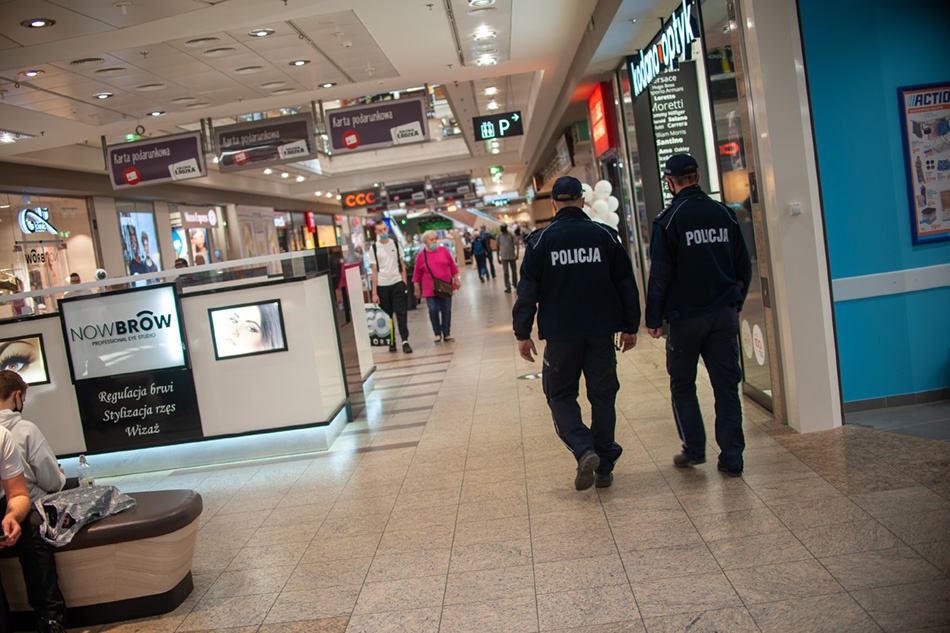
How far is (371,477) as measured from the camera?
5059 mm

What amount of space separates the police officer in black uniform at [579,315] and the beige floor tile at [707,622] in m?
1.35

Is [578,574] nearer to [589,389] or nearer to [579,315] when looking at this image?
[589,389]

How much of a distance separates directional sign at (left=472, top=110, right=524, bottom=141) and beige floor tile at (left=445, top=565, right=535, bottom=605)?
10.5m

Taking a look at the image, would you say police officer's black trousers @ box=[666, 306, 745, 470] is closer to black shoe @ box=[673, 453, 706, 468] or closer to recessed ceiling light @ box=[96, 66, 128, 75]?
black shoe @ box=[673, 453, 706, 468]

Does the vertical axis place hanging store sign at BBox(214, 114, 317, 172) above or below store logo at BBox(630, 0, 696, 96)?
above

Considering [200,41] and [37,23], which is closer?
[37,23]

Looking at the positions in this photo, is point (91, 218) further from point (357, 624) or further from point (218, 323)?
point (357, 624)

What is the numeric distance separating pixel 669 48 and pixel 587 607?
475 centimetres

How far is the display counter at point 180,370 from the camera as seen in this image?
5.88 m

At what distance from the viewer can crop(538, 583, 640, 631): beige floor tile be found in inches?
111

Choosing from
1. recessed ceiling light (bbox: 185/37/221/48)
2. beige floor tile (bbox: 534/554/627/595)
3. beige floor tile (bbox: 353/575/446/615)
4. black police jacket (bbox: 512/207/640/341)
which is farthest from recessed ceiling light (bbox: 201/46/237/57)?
beige floor tile (bbox: 534/554/627/595)

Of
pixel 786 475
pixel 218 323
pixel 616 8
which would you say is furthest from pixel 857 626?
pixel 616 8

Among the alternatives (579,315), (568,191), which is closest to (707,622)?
(579,315)

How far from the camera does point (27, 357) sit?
606 cm
